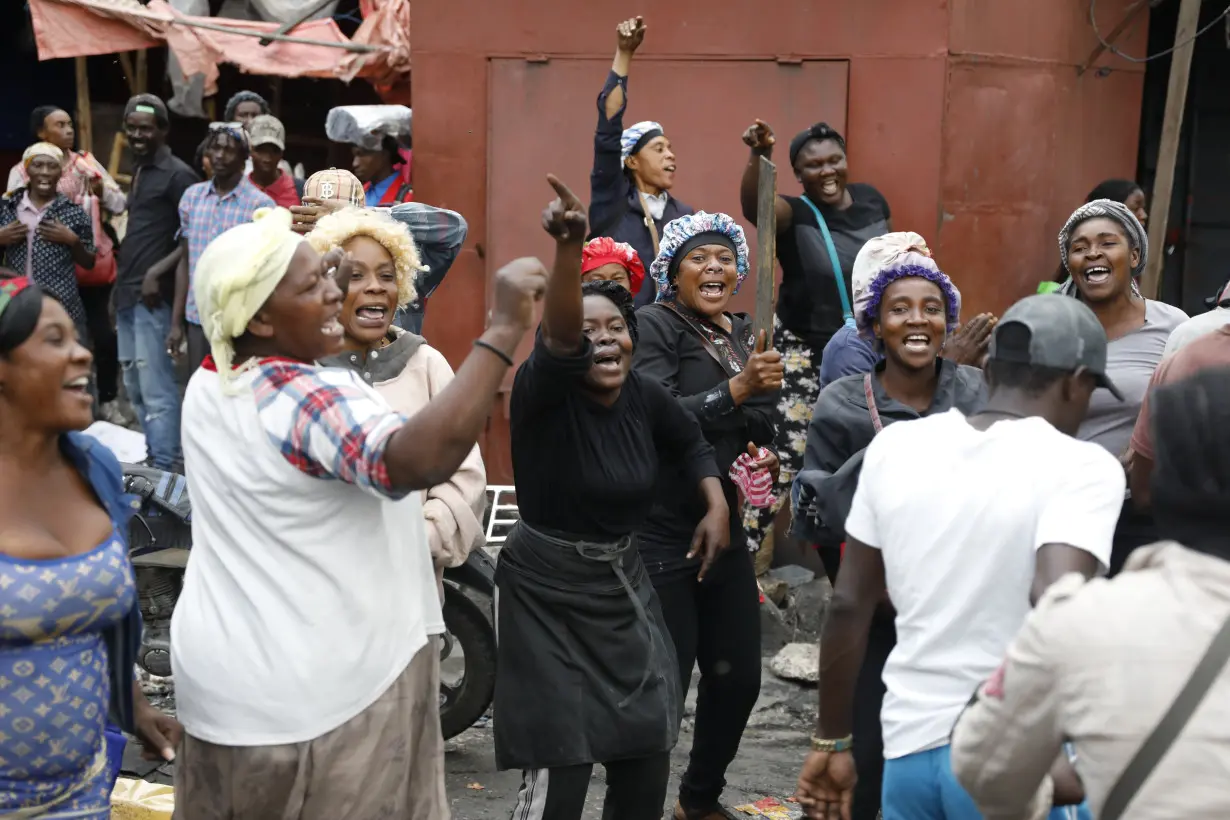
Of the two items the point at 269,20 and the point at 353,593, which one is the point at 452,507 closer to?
the point at 353,593

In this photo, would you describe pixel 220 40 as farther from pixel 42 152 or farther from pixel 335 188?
pixel 335 188

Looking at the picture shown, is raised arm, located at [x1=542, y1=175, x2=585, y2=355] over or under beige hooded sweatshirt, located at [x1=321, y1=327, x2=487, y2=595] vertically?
over

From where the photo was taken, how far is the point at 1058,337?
9.71 ft

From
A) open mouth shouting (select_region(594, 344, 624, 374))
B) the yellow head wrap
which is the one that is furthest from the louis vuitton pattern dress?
the yellow head wrap

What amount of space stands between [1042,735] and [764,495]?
2864 mm

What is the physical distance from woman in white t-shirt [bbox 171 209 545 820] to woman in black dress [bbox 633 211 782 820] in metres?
1.80

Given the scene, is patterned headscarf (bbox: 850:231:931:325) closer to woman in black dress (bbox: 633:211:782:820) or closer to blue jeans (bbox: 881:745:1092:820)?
woman in black dress (bbox: 633:211:782:820)

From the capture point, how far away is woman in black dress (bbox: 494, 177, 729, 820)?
4.14 m

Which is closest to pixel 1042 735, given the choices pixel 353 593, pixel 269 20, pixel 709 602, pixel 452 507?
pixel 353 593

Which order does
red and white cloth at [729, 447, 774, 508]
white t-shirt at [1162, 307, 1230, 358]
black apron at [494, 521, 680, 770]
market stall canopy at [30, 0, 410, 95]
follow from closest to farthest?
black apron at [494, 521, 680, 770]
white t-shirt at [1162, 307, 1230, 358]
red and white cloth at [729, 447, 774, 508]
market stall canopy at [30, 0, 410, 95]

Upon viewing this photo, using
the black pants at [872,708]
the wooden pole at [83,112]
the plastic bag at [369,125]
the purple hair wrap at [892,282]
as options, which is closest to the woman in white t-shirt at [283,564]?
the black pants at [872,708]

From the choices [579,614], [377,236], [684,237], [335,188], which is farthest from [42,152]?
[579,614]

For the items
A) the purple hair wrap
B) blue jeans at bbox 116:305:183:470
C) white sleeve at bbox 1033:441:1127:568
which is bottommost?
blue jeans at bbox 116:305:183:470

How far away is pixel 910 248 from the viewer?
4633mm
